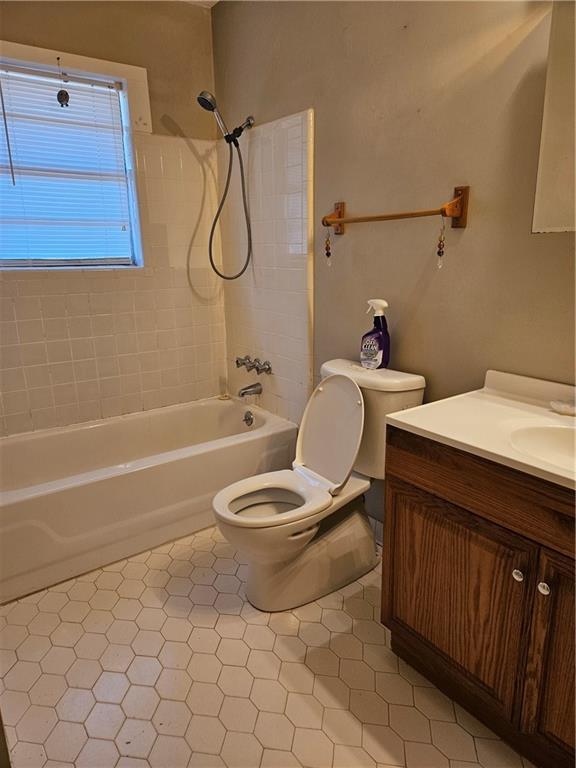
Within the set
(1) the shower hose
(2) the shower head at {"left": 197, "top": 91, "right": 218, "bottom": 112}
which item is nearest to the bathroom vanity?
(1) the shower hose

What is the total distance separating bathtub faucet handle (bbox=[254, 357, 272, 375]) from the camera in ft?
8.66

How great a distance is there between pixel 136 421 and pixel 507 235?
2014mm

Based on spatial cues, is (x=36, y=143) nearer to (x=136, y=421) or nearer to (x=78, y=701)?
(x=136, y=421)

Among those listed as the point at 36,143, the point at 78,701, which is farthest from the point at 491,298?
the point at 36,143

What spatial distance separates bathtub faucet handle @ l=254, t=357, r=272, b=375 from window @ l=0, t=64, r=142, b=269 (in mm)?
828

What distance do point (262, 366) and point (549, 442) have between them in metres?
1.62

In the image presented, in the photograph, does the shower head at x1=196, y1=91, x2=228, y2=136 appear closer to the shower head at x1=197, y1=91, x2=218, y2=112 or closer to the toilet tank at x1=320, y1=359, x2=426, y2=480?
the shower head at x1=197, y1=91, x2=218, y2=112

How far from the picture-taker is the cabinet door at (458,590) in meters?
1.15

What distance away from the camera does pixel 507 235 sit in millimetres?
1489

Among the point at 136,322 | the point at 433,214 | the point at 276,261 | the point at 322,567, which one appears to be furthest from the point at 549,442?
the point at 136,322

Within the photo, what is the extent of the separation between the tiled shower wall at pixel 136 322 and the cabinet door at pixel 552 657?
2199 mm

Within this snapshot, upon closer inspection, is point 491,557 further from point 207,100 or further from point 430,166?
point 207,100

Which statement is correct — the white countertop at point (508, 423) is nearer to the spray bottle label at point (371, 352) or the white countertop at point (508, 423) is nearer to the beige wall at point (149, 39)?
the spray bottle label at point (371, 352)

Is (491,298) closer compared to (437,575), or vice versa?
(437,575)
